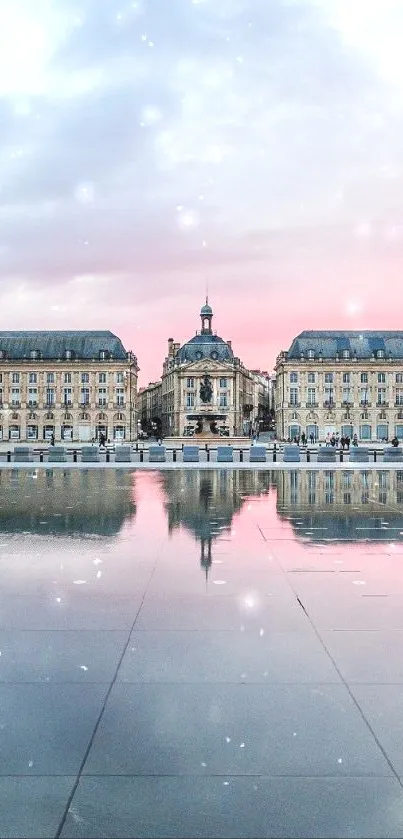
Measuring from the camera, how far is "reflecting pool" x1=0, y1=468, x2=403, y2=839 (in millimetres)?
4258

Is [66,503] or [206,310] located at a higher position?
[206,310]

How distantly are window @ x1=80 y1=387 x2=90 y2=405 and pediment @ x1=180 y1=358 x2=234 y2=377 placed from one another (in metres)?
16.1

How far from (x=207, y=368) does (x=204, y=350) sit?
12.9 ft

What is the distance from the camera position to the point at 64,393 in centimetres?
11594

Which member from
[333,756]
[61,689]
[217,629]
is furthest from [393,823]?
[217,629]

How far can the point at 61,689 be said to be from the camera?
5941 mm

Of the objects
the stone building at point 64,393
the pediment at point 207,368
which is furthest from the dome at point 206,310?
the stone building at point 64,393

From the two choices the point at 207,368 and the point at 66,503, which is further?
the point at 207,368

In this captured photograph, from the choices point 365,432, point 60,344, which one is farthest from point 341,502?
point 60,344

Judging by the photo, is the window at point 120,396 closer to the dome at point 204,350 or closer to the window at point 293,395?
the dome at point 204,350

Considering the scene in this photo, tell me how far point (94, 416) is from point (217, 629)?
356 feet

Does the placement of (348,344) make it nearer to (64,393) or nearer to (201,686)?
(64,393)

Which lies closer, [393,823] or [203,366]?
[393,823]

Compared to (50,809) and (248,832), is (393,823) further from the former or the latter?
(50,809)
